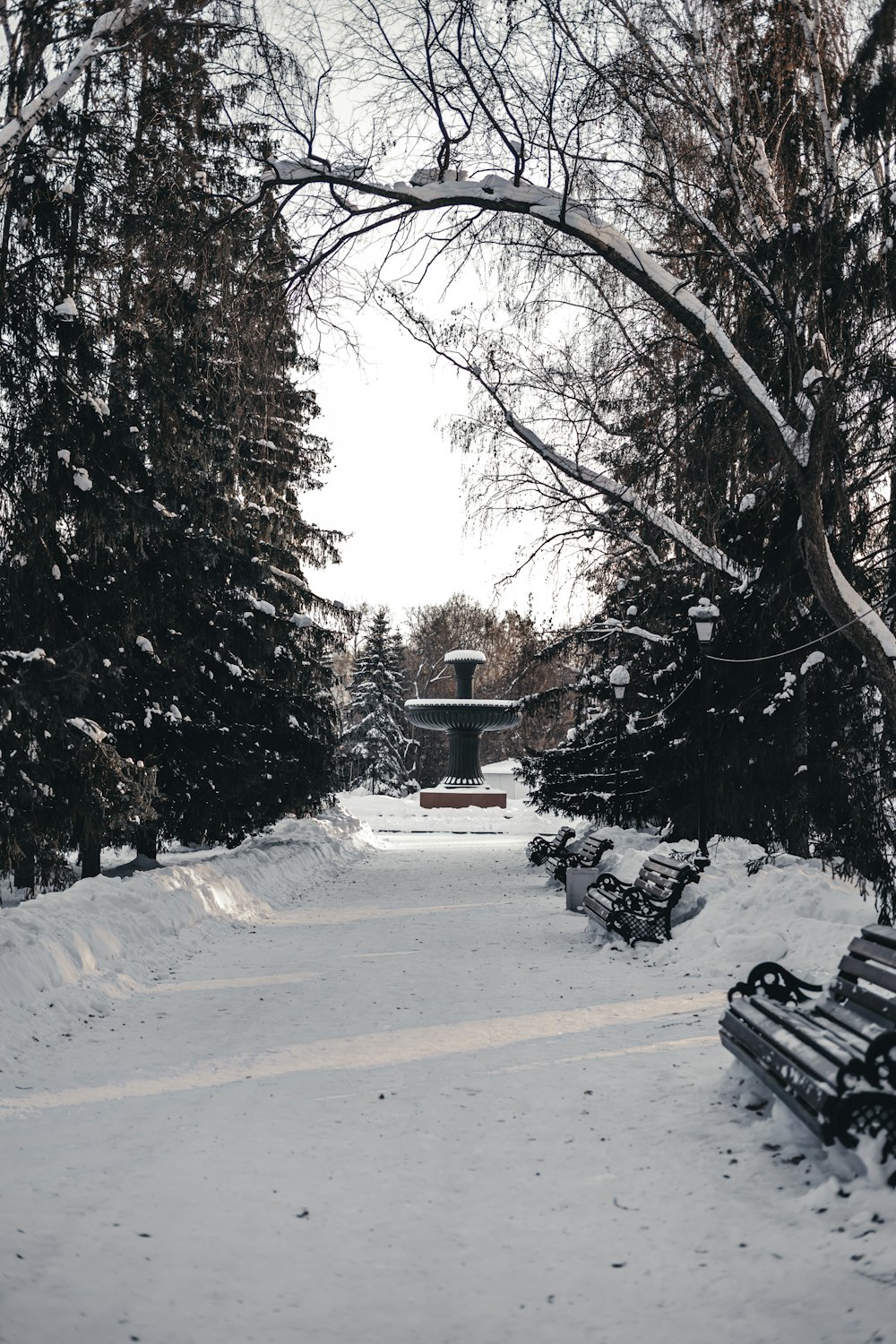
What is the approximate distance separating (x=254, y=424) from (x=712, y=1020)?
6.76 m

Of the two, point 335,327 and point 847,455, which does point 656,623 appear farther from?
point 335,327

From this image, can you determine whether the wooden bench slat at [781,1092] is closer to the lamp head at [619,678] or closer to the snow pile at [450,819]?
the lamp head at [619,678]

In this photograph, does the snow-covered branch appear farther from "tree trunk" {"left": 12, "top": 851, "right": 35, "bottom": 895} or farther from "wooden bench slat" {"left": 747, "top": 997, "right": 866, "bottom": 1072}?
"tree trunk" {"left": 12, "top": 851, "right": 35, "bottom": 895}

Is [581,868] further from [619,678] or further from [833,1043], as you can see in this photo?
[833,1043]

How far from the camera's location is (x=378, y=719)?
5762 centimetres

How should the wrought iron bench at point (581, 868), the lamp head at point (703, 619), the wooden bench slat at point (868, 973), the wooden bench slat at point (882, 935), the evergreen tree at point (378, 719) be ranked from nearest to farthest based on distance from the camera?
1. the wooden bench slat at point (868, 973)
2. the wooden bench slat at point (882, 935)
3. the lamp head at point (703, 619)
4. the wrought iron bench at point (581, 868)
5. the evergreen tree at point (378, 719)

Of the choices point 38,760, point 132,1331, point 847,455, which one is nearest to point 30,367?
point 38,760

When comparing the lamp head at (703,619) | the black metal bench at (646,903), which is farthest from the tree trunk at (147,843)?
the lamp head at (703,619)

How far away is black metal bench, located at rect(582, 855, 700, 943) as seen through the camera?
1053 cm

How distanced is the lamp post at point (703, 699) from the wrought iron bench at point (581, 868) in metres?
1.48

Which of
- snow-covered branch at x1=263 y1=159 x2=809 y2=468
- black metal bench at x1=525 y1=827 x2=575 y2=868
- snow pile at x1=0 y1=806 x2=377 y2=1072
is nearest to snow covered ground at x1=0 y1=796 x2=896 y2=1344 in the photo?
snow pile at x1=0 y1=806 x2=377 y2=1072

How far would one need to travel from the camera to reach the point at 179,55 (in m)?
9.54

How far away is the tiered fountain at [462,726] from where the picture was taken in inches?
1651

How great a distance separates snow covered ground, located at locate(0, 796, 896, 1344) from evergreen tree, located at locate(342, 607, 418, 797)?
4695cm
